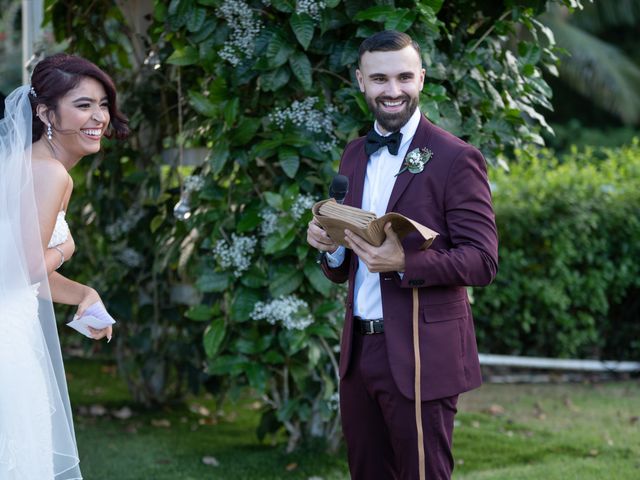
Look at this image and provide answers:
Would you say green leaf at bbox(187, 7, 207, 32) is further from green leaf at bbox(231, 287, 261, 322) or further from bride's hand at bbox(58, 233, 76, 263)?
bride's hand at bbox(58, 233, 76, 263)

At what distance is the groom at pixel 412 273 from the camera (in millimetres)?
2738

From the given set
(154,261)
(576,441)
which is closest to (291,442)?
(154,261)

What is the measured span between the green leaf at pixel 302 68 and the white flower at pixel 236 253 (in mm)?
828

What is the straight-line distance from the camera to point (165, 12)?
4508 mm

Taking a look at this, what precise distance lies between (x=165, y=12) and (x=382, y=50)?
198 centimetres

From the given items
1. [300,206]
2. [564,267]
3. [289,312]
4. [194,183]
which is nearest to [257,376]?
[289,312]

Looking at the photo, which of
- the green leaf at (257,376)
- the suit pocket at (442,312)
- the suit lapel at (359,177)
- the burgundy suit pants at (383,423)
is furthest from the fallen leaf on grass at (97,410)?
the suit pocket at (442,312)

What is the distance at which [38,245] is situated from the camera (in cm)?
279

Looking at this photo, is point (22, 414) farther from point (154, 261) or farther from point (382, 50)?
point (154, 261)

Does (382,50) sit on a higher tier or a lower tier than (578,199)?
higher

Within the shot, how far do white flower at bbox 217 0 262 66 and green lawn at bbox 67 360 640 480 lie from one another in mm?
2138

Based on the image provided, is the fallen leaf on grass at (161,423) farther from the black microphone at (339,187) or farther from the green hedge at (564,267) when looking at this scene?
the black microphone at (339,187)

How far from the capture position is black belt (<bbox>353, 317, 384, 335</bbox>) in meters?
2.90

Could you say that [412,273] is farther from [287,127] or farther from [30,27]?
[30,27]
